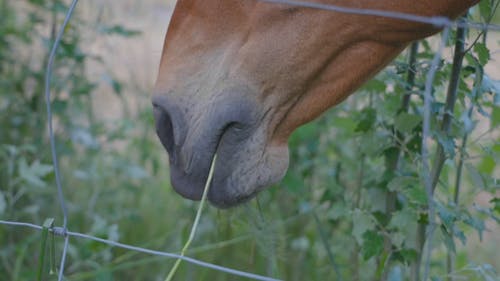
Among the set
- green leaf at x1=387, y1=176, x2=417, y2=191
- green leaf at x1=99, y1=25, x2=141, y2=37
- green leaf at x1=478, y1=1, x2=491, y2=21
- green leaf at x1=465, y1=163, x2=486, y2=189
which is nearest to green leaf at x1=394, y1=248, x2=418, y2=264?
green leaf at x1=387, y1=176, x2=417, y2=191

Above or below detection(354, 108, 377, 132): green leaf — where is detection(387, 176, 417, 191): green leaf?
below

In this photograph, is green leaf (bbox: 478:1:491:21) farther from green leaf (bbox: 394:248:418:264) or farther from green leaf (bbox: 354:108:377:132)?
green leaf (bbox: 394:248:418:264)

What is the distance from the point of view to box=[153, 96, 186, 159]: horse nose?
149 centimetres

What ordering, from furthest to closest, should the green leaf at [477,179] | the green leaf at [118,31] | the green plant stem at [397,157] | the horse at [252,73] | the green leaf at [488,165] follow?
the green leaf at [118,31] → the green leaf at [488,165] → the green plant stem at [397,157] → the green leaf at [477,179] → the horse at [252,73]

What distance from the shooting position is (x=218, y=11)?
151 centimetres

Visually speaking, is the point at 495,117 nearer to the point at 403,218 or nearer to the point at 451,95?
the point at 451,95

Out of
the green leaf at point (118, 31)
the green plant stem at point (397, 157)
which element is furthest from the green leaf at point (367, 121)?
the green leaf at point (118, 31)

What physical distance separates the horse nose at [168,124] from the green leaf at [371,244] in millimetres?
542

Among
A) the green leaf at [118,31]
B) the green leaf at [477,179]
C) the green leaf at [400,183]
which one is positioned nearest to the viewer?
the green leaf at [477,179]

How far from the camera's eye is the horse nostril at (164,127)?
1.52 m

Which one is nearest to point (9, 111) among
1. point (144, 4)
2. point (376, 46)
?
point (144, 4)

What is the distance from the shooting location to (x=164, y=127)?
1.54m

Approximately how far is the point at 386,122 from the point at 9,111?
160 cm

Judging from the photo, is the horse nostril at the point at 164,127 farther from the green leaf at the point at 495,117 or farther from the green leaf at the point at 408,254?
the green leaf at the point at 495,117
